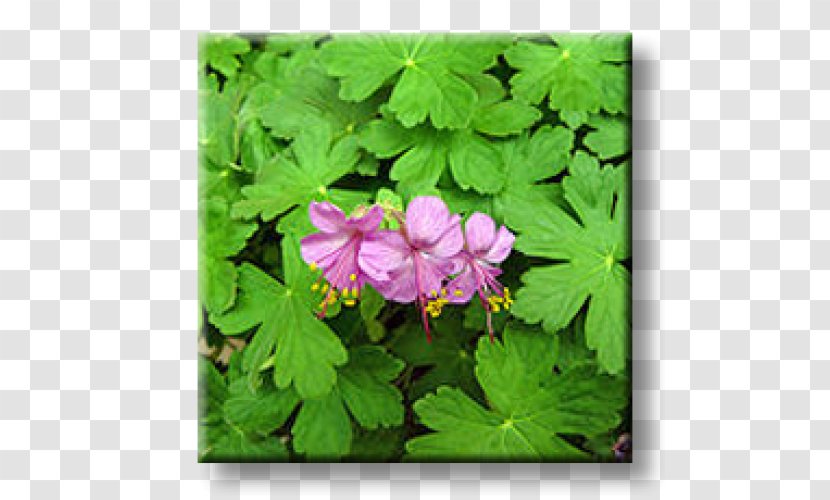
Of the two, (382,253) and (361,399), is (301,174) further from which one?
(361,399)

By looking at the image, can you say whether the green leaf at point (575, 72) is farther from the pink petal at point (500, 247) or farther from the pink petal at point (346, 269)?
the pink petal at point (346, 269)

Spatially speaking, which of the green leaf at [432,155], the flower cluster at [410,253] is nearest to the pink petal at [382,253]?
the flower cluster at [410,253]

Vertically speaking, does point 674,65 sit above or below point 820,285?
above

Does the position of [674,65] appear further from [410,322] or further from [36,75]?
[36,75]

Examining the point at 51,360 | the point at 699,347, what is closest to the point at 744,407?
the point at 699,347

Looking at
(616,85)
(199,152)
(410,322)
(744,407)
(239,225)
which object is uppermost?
(616,85)

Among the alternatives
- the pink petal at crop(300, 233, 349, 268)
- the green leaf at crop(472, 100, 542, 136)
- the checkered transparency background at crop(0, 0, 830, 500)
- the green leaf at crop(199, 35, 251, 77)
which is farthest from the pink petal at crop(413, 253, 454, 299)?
the green leaf at crop(199, 35, 251, 77)
